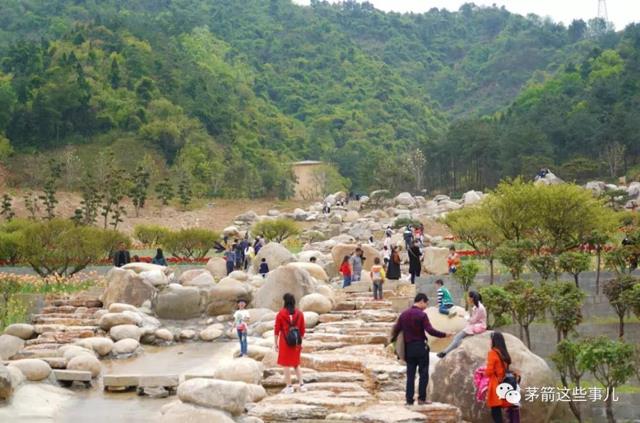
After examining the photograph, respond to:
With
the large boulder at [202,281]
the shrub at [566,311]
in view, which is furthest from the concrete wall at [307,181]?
the shrub at [566,311]

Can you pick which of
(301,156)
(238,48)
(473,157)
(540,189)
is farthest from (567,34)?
(540,189)

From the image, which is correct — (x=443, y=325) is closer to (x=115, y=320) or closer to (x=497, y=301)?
(x=497, y=301)

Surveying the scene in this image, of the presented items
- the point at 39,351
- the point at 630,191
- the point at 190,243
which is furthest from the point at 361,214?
the point at 39,351

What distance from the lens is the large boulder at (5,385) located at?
1523cm

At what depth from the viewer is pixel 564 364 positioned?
1281 centimetres

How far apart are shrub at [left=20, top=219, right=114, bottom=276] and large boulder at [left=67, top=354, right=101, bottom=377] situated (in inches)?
457

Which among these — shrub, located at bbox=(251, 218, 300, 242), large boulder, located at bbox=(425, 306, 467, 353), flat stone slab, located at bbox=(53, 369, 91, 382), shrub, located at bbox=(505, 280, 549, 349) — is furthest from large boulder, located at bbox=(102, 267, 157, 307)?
shrub, located at bbox=(251, 218, 300, 242)

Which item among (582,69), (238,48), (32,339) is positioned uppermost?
(238,48)

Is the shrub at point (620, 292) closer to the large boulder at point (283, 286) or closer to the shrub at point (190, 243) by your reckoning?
the large boulder at point (283, 286)

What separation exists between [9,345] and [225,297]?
21.8 ft

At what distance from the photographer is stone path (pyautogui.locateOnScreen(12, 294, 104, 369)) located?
65.0 feet

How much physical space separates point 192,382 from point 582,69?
88.5 metres

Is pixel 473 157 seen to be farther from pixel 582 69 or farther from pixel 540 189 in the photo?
pixel 540 189

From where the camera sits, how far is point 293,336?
13.6 m
